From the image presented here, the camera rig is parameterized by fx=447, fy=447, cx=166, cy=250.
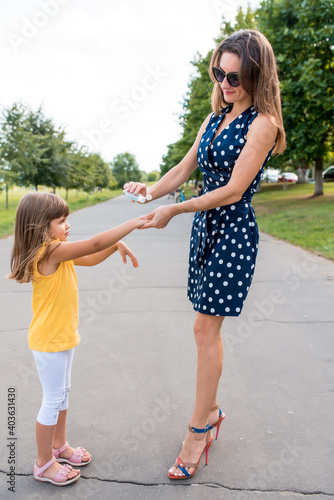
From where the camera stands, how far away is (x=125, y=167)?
119 m

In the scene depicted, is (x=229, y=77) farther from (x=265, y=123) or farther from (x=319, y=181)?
(x=319, y=181)

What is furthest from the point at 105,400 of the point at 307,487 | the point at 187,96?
the point at 187,96

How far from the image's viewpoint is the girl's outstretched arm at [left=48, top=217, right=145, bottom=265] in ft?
6.63

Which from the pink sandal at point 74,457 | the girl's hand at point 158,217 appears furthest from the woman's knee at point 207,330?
the pink sandal at point 74,457

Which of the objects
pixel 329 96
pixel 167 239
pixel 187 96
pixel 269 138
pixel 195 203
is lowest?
pixel 167 239

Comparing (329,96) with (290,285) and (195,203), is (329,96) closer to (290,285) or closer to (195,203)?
(290,285)

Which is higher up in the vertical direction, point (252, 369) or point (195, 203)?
point (195, 203)

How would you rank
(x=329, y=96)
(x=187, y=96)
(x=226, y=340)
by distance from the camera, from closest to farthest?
1. (x=226, y=340)
2. (x=329, y=96)
3. (x=187, y=96)

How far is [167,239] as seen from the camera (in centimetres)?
1146

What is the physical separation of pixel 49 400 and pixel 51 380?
0.32 ft

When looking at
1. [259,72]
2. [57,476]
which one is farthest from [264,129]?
[57,476]

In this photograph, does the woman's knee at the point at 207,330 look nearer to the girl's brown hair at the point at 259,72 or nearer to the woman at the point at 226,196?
the woman at the point at 226,196

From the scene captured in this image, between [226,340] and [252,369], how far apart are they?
0.65m

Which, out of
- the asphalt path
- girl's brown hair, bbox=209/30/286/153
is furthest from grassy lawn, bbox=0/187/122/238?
girl's brown hair, bbox=209/30/286/153
